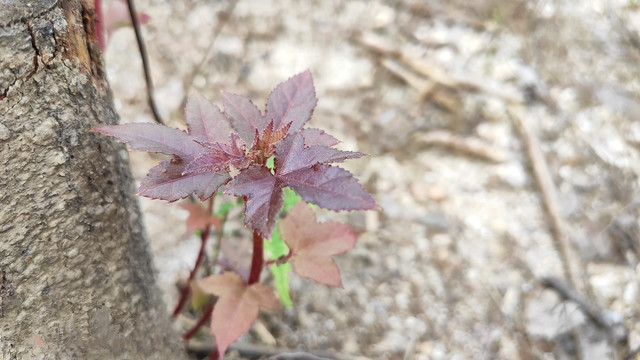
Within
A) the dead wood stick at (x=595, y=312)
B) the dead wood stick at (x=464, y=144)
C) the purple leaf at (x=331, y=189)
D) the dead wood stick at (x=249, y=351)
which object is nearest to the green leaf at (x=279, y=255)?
the dead wood stick at (x=249, y=351)

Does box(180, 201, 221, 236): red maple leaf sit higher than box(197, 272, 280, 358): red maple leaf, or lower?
lower

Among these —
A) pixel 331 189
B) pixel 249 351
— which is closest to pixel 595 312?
pixel 249 351

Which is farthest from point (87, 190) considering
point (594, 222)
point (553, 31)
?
point (553, 31)

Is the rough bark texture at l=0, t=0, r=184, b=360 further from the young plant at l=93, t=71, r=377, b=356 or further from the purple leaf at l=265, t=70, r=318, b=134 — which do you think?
the purple leaf at l=265, t=70, r=318, b=134

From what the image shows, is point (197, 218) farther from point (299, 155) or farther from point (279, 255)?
point (299, 155)

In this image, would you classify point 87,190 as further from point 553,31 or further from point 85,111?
point 553,31

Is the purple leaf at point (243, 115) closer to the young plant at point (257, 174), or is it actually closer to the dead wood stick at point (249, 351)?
the young plant at point (257, 174)

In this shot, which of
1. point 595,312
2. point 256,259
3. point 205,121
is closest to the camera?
point 205,121

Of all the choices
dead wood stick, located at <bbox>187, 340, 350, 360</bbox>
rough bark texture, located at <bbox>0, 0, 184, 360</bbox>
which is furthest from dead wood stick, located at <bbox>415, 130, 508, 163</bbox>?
rough bark texture, located at <bbox>0, 0, 184, 360</bbox>
